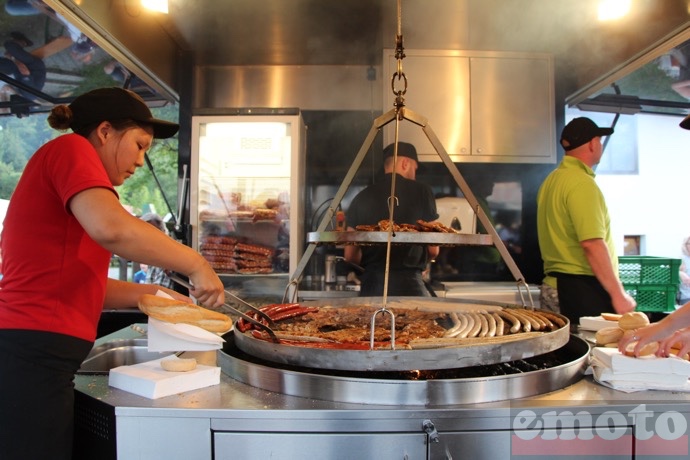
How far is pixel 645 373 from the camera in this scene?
1543 millimetres

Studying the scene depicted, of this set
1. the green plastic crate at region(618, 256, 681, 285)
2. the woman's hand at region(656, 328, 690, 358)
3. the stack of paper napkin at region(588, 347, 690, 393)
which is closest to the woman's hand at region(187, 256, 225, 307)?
the stack of paper napkin at region(588, 347, 690, 393)

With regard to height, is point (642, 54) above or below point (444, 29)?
below

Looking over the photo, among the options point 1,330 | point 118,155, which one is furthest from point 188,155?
point 1,330

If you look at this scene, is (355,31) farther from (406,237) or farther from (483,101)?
(406,237)

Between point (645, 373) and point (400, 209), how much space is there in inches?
82.4

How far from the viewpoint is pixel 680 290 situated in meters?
5.01

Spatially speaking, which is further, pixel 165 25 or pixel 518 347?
pixel 165 25

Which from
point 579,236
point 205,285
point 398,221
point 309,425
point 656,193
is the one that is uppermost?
point 656,193

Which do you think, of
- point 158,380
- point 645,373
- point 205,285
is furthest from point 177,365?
point 645,373

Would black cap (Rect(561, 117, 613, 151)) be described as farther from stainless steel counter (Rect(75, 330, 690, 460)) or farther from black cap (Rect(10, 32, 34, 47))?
black cap (Rect(10, 32, 34, 47))

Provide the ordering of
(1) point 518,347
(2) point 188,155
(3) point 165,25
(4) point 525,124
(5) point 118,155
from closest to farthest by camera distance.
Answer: (1) point 518,347 → (5) point 118,155 → (3) point 165,25 → (4) point 525,124 → (2) point 188,155

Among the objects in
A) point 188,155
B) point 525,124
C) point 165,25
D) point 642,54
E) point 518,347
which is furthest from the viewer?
point 188,155

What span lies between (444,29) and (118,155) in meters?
3.46

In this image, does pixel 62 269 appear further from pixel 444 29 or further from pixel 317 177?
pixel 444 29
